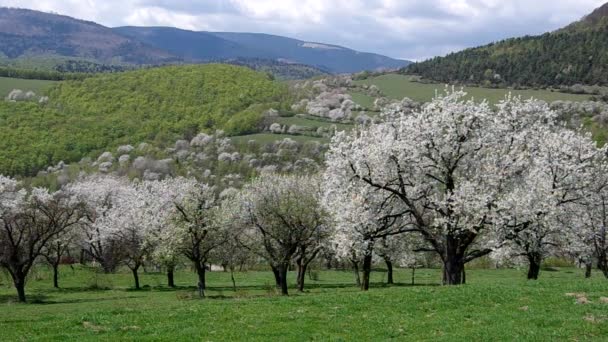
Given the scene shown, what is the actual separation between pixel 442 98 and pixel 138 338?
76.4ft

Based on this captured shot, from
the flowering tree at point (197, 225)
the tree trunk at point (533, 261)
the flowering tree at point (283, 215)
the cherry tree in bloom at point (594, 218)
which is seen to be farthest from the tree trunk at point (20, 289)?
the cherry tree in bloom at point (594, 218)

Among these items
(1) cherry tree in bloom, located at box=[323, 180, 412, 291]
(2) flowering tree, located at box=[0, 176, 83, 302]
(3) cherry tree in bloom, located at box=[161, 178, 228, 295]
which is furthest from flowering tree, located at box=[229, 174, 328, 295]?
(2) flowering tree, located at box=[0, 176, 83, 302]

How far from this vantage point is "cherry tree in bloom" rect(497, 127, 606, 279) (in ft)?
106

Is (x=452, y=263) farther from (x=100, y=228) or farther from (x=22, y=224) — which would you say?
(x=100, y=228)

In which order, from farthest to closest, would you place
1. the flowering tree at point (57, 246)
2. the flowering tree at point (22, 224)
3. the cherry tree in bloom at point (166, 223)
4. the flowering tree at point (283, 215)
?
the flowering tree at point (57, 246) < the cherry tree in bloom at point (166, 223) < the flowering tree at point (22, 224) < the flowering tree at point (283, 215)

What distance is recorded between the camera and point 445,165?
34406mm

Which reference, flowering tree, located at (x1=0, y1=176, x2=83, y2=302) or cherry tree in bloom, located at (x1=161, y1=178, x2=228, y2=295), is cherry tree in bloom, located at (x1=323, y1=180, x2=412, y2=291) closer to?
cherry tree in bloom, located at (x1=161, y1=178, x2=228, y2=295)

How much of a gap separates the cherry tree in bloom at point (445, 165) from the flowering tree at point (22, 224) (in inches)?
1100

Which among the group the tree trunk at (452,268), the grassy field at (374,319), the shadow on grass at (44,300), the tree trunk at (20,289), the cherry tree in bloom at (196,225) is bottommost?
the shadow on grass at (44,300)

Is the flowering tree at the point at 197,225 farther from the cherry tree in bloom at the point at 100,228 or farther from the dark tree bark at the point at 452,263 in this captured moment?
the dark tree bark at the point at 452,263

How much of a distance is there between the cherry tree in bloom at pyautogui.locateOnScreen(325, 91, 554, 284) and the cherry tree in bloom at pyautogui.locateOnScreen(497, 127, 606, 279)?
1.01 m

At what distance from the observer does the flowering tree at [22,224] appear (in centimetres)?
4922

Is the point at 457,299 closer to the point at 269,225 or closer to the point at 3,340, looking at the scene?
the point at 3,340

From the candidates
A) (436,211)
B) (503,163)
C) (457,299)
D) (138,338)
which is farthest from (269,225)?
(138,338)
